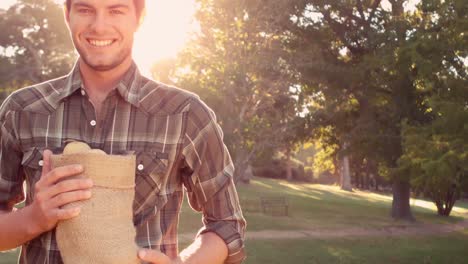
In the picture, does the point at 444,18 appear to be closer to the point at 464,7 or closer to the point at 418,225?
the point at 464,7

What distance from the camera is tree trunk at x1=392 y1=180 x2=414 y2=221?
26.0 meters

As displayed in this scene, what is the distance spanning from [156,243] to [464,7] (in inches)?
643

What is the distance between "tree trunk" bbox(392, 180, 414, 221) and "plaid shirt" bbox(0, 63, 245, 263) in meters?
25.2

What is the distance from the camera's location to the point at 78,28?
1750 millimetres

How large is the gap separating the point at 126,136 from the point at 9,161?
14.9 inches

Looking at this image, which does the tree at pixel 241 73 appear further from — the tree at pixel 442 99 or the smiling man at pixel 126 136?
the smiling man at pixel 126 136

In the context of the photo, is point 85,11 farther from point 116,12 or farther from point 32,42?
point 32,42

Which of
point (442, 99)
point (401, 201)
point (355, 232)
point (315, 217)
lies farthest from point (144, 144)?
point (401, 201)

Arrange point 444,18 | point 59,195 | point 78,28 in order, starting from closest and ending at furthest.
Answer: point 59,195, point 78,28, point 444,18

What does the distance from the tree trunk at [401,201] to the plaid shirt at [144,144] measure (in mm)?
25216

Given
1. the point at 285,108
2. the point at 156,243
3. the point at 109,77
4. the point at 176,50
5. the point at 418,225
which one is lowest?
the point at 418,225

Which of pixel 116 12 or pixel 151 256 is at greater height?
pixel 116 12

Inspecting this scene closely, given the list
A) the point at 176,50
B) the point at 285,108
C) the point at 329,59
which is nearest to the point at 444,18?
the point at 329,59

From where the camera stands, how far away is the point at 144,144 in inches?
71.1
